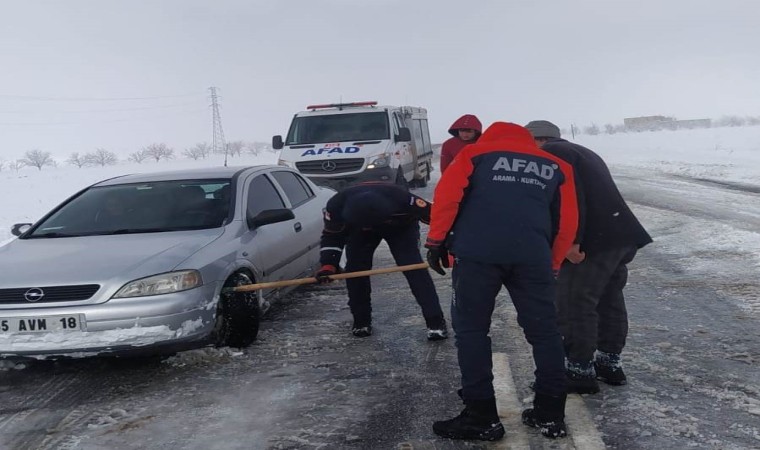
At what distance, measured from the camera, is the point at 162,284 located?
3.78 m

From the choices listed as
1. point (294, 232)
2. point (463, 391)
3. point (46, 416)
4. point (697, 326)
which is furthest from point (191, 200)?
point (697, 326)

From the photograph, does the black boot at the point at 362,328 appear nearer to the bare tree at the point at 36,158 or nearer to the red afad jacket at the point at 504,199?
the red afad jacket at the point at 504,199

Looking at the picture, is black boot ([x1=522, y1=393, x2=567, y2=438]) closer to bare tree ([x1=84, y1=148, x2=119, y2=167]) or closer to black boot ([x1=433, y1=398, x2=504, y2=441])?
black boot ([x1=433, y1=398, x2=504, y2=441])

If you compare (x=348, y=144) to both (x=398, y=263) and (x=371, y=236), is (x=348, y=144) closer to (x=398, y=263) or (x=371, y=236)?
(x=371, y=236)

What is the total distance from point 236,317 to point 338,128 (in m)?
8.57

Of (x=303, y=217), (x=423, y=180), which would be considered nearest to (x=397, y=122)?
(x=423, y=180)

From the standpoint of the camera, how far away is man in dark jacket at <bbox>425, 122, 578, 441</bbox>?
2.81 m

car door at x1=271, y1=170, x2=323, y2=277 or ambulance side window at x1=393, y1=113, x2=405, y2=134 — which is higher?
ambulance side window at x1=393, y1=113, x2=405, y2=134

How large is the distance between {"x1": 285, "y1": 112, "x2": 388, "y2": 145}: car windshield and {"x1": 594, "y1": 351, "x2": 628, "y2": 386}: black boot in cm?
919

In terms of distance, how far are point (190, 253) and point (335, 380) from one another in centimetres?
132

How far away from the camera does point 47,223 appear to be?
16.4ft

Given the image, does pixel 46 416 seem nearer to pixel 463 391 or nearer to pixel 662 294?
pixel 463 391

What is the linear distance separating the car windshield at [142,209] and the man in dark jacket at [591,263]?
270cm

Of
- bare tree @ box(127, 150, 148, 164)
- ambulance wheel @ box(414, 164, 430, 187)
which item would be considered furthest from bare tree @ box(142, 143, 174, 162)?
ambulance wheel @ box(414, 164, 430, 187)
